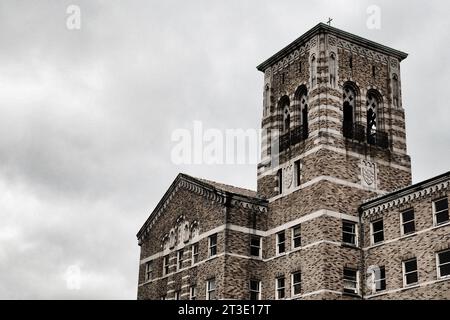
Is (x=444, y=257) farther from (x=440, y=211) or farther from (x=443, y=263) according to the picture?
(x=440, y=211)

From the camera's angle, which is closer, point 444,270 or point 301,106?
point 444,270

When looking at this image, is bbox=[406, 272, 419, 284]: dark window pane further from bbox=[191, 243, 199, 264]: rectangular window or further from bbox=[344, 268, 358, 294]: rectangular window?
bbox=[191, 243, 199, 264]: rectangular window

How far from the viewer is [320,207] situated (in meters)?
49.4

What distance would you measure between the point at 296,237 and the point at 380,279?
6634 mm

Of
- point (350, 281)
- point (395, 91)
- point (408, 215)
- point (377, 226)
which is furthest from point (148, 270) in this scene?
point (395, 91)

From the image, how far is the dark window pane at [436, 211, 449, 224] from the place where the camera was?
43.8m

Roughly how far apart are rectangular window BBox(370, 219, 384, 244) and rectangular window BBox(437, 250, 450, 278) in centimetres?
525

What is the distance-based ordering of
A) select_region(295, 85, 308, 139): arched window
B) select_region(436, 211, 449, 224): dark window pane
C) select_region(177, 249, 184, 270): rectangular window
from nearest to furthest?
select_region(436, 211, 449, 224): dark window pane
select_region(295, 85, 308, 139): arched window
select_region(177, 249, 184, 270): rectangular window

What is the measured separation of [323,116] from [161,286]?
1886cm

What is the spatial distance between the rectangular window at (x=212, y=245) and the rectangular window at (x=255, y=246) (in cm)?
257

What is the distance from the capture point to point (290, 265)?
166 feet

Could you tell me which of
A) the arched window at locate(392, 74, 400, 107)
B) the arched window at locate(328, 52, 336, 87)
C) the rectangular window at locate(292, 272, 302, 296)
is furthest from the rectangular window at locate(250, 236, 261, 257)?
the arched window at locate(392, 74, 400, 107)

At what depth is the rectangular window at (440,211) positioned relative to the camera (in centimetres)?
4388

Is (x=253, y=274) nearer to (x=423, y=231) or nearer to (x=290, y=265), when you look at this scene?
(x=290, y=265)
